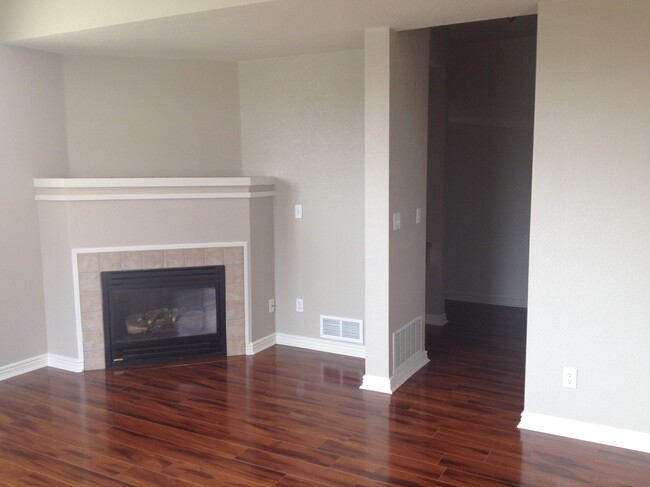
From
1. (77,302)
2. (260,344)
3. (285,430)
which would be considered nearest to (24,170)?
(77,302)

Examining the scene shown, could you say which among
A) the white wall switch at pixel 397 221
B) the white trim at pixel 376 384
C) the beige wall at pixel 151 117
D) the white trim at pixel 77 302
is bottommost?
the white trim at pixel 376 384

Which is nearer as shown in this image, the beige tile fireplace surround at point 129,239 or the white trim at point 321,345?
the beige tile fireplace surround at point 129,239

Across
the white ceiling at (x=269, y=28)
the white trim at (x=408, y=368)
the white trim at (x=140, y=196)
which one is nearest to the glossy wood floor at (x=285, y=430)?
the white trim at (x=408, y=368)

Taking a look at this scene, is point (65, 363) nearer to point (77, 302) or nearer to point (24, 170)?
point (77, 302)

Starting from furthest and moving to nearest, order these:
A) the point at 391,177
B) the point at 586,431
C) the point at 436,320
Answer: the point at 436,320, the point at 391,177, the point at 586,431

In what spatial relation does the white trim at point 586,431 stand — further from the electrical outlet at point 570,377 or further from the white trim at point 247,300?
the white trim at point 247,300

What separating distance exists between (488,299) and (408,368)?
2.37 metres

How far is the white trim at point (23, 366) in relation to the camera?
4.16 meters

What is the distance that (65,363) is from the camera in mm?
4359

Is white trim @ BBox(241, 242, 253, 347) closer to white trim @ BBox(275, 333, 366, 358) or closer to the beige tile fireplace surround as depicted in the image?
the beige tile fireplace surround

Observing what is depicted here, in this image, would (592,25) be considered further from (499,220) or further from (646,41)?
(499,220)

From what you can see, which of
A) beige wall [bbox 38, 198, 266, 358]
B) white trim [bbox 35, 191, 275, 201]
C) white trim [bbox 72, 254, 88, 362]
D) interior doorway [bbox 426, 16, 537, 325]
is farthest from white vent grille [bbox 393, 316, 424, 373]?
white trim [bbox 72, 254, 88, 362]

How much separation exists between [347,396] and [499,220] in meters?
3.04

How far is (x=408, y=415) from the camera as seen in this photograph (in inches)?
139
